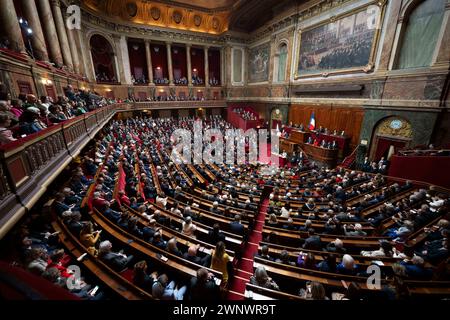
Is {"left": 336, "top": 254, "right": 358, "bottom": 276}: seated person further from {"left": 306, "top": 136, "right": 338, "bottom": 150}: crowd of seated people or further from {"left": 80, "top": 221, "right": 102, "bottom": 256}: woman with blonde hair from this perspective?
{"left": 306, "top": 136, "right": 338, "bottom": 150}: crowd of seated people

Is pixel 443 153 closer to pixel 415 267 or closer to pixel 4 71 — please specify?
pixel 415 267

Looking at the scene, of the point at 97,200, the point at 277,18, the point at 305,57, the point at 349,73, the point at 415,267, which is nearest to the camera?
the point at 415,267

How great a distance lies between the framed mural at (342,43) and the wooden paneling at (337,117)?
80.1 inches

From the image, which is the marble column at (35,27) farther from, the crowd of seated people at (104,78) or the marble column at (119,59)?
the marble column at (119,59)

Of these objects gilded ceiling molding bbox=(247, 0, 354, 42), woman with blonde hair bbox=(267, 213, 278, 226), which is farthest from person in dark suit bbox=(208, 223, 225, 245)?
gilded ceiling molding bbox=(247, 0, 354, 42)

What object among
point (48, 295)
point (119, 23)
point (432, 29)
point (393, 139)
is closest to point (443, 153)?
point (393, 139)

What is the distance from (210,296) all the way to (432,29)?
39.0ft

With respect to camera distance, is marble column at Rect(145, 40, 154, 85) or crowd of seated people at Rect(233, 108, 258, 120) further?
crowd of seated people at Rect(233, 108, 258, 120)

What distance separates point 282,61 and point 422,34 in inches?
349

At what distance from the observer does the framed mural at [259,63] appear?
1748cm

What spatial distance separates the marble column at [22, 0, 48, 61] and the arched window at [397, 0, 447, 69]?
1441 centimetres

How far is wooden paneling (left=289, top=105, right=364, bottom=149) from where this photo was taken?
10.6 m

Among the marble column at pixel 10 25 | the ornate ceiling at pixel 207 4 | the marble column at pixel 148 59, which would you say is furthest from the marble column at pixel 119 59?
the marble column at pixel 10 25

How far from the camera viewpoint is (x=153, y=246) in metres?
3.13
